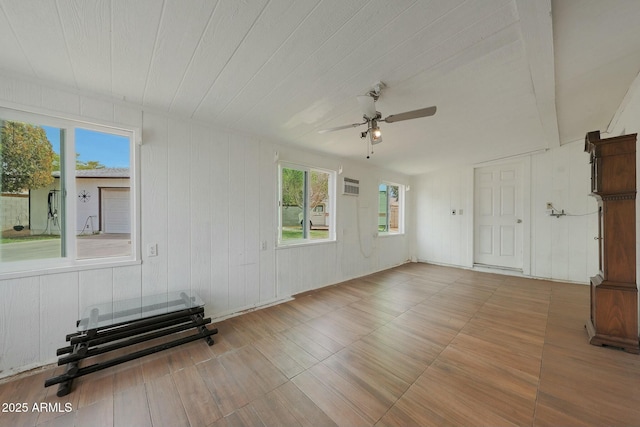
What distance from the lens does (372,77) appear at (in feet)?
6.17

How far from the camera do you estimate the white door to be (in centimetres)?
474

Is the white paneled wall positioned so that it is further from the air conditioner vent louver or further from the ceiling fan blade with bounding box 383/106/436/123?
the ceiling fan blade with bounding box 383/106/436/123

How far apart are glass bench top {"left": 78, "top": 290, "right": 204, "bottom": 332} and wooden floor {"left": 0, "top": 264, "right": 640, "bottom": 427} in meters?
0.37

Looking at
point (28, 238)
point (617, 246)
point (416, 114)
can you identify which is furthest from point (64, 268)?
point (617, 246)

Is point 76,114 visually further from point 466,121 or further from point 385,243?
point 385,243

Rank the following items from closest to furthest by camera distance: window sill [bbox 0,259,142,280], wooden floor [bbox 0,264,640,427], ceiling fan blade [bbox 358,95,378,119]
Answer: wooden floor [bbox 0,264,640,427] → window sill [bbox 0,259,142,280] → ceiling fan blade [bbox 358,95,378,119]

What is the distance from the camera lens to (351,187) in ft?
14.4

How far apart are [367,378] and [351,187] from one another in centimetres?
318

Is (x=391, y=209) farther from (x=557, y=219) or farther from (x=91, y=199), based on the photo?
(x=91, y=199)

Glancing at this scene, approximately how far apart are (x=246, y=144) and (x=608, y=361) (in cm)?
418

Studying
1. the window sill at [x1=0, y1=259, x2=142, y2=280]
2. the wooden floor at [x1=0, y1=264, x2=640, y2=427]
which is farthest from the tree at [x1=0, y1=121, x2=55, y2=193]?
the wooden floor at [x1=0, y1=264, x2=640, y2=427]

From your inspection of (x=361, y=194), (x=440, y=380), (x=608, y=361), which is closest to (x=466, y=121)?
(x=361, y=194)

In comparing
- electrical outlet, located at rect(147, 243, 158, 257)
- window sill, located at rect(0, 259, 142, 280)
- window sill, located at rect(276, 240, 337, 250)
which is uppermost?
electrical outlet, located at rect(147, 243, 158, 257)

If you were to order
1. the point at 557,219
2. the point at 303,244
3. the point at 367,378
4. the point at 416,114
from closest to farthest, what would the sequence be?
the point at 367,378
the point at 416,114
the point at 303,244
the point at 557,219
